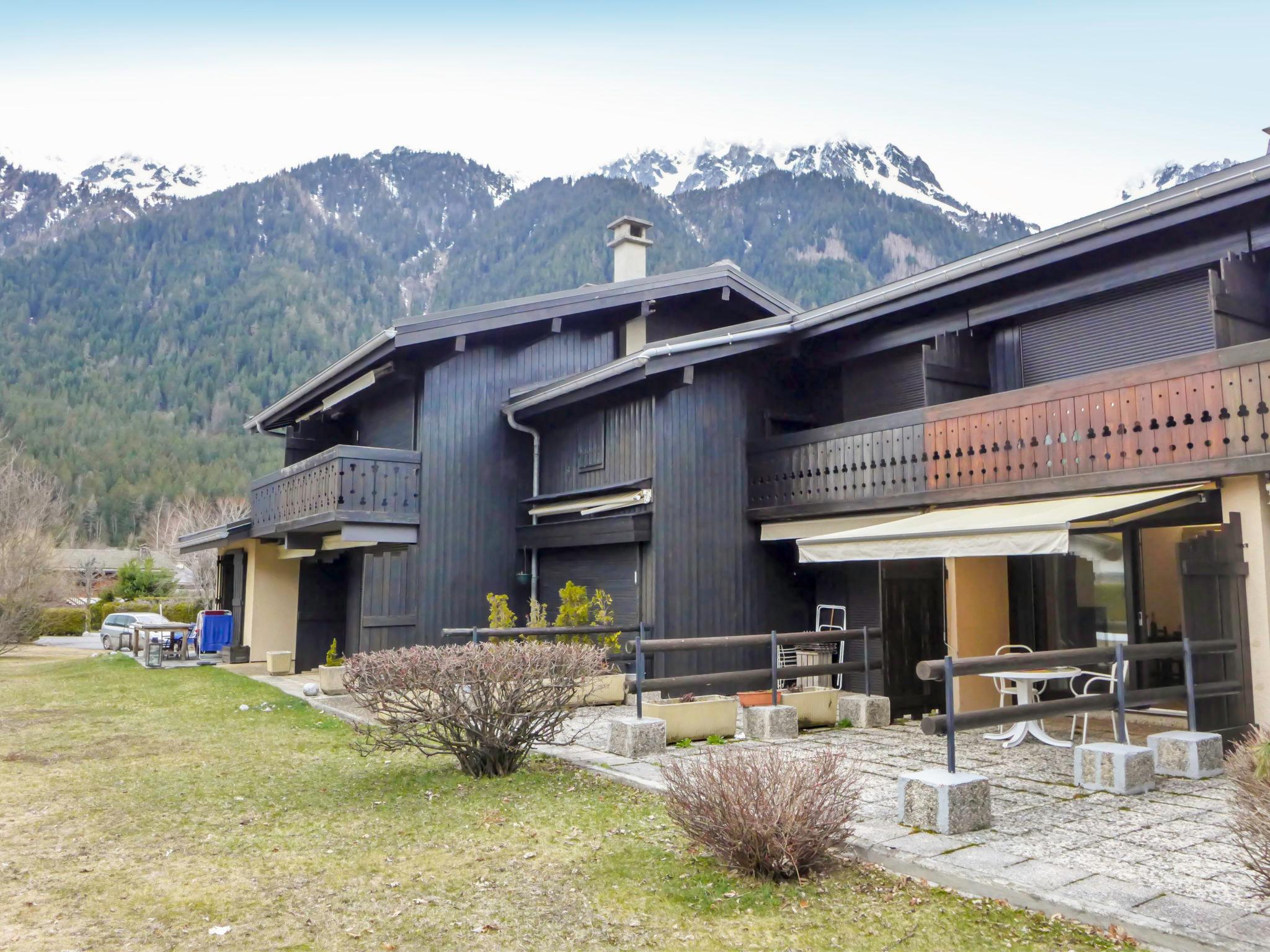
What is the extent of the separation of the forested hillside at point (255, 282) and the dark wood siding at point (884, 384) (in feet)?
179

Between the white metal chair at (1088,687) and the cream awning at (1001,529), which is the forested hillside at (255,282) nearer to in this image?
the white metal chair at (1088,687)

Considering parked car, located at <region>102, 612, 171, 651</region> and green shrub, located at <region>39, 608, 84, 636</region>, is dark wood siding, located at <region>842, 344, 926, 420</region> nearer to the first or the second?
parked car, located at <region>102, 612, 171, 651</region>

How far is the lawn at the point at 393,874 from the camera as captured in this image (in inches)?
175

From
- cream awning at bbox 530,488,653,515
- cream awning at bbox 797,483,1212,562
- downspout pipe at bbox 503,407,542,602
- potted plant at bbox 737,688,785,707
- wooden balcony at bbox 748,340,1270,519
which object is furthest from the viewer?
downspout pipe at bbox 503,407,542,602

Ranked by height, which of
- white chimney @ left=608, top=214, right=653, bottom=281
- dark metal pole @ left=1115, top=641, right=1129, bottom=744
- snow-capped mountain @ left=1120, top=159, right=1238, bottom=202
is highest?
snow-capped mountain @ left=1120, top=159, right=1238, bottom=202

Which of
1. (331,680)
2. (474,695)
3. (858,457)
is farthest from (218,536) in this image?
(474,695)

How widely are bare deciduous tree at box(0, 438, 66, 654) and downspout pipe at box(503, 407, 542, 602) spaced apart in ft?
54.0

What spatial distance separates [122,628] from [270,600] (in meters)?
11.1

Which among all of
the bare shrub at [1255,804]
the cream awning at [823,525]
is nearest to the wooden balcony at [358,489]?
the cream awning at [823,525]

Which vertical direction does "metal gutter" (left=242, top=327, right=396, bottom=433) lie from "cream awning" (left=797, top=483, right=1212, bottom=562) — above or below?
above

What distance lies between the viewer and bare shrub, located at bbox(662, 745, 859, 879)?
510cm

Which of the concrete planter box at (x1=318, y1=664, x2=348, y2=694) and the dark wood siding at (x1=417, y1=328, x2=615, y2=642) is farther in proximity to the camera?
the dark wood siding at (x1=417, y1=328, x2=615, y2=642)

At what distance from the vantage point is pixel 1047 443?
33.6 ft

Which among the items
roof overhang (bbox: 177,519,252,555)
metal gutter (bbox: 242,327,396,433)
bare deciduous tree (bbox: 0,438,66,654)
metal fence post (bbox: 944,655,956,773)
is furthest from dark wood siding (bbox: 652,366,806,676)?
bare deciduous tree (bbox: 0,438,66,654)
